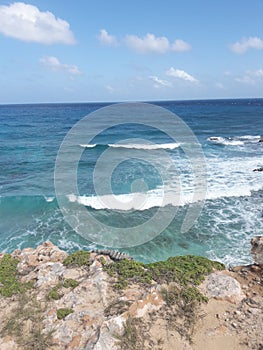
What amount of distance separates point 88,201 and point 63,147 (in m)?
18.5

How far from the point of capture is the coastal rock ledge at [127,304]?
531 cm

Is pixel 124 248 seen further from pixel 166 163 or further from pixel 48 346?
pixel 166 163

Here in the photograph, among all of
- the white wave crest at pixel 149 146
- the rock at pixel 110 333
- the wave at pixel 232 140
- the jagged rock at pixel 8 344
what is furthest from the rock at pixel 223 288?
the wave at pixel 232 140

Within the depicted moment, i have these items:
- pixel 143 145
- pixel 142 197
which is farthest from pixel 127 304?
pixel 143 145

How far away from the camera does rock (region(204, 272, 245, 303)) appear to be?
20.9 ft

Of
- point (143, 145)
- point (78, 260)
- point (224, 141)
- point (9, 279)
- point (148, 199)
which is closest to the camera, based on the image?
point (9, 279)

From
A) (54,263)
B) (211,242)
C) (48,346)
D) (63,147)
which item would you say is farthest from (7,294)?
(63,147)

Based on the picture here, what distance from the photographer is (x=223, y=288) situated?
6.61m

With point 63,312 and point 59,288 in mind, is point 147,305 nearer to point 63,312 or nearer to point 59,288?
point 63,312

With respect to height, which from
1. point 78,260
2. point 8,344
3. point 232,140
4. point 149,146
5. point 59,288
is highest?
point 78,260

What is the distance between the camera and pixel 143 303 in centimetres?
594

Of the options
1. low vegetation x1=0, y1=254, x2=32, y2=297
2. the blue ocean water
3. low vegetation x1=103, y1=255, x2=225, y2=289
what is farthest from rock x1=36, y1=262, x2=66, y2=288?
the blue ocean water

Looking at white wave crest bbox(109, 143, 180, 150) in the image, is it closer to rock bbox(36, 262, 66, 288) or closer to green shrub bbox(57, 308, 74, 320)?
rock bbox(36, 262, 66, 288)

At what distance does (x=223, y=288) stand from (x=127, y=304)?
2.41 meters
